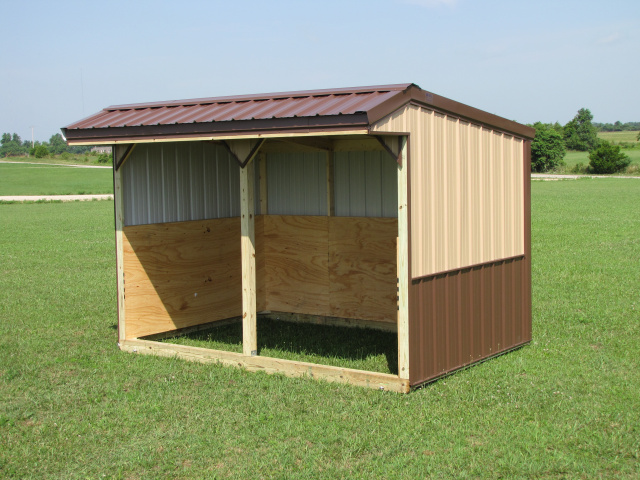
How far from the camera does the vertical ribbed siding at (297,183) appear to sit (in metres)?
11.1

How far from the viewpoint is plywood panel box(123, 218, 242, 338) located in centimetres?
977

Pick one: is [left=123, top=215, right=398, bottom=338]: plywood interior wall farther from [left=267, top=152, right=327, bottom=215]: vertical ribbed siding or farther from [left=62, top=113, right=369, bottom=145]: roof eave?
[left=62, top=113, right=369, bottom=145]: roof eave

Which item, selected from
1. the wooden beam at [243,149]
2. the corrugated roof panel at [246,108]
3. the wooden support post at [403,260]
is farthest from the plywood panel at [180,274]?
the wooden support post at [403,260]

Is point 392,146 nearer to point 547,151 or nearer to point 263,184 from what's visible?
point 263,184

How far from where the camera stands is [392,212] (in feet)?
34.3

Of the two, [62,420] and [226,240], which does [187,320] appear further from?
[62,420]

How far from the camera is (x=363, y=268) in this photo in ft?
35.4

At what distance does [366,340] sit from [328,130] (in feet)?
12.4

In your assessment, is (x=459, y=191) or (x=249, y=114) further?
(x=459, y=191)

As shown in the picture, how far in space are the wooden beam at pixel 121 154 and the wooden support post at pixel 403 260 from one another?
3.56 meters

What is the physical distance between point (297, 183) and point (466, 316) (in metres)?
3.92

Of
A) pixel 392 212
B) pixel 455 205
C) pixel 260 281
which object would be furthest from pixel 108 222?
pixel 455 205

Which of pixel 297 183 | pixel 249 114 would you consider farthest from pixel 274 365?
pixel 297 183

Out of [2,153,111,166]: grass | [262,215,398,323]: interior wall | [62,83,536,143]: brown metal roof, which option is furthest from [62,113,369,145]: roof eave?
[2,153,111,166]: grass
